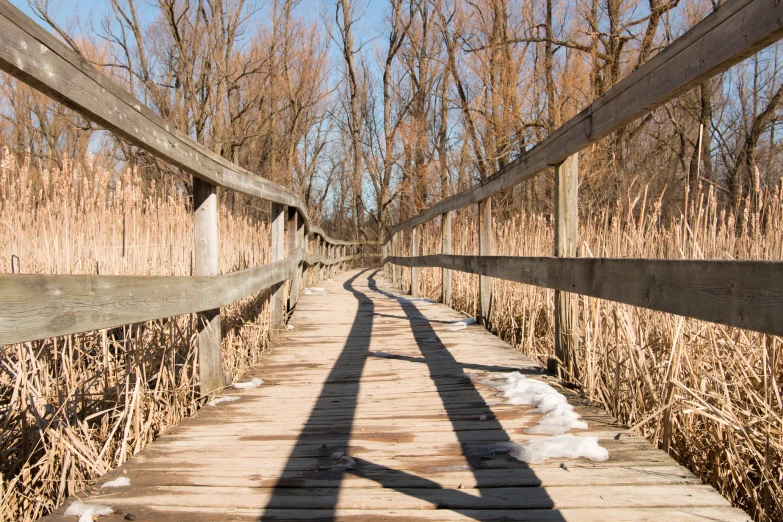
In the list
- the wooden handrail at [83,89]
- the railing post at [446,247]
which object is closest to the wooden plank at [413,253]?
the railing post at [446,247]

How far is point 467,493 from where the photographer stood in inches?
67.6

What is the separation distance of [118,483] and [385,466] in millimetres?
857

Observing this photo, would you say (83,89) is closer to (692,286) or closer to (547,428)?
(692,286)

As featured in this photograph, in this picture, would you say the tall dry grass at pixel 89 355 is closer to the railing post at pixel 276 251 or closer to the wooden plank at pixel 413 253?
the railing post at pixel 276 251

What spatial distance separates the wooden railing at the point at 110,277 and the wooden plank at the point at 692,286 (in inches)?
62.4

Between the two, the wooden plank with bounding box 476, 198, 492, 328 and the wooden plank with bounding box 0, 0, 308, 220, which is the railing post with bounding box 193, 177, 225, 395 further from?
the wooden plank with bounding box 476, 198, 492, 328

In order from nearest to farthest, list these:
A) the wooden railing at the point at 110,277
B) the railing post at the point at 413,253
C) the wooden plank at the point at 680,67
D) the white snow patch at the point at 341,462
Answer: the wooden railing at the point at 110,277
the wooden plank at the point at 680,67
the white snow patch at the point at 341,462
the railing post at the point at 413,253

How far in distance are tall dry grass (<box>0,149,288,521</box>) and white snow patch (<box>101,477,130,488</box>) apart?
30 cm

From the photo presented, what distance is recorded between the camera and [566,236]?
121 inches

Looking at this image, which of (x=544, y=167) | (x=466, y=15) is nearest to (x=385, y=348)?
(x=544, y=167)

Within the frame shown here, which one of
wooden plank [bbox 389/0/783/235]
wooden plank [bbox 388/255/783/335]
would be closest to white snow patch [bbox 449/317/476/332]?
wooden plank [bbox 389/0/783/235]

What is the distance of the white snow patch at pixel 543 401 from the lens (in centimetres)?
228

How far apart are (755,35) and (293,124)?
65.5 ft

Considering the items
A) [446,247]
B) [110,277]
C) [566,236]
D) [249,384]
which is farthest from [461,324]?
[110,277]
